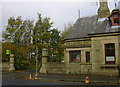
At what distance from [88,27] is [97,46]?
425 cm

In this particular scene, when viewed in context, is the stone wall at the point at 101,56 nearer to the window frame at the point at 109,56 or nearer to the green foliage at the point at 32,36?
the window frame at the point at 109,56

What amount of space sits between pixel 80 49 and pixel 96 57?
2.49m

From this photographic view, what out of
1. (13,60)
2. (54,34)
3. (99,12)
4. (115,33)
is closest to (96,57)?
(115,33)

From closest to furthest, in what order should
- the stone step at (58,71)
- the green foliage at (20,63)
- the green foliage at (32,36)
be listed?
the stone step at (58,71)
the green foliage at (20,63)
the green foliage at (32,36)

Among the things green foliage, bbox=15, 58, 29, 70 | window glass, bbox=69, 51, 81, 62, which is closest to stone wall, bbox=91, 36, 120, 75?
window glass, bbox=69, 51, 81, 62

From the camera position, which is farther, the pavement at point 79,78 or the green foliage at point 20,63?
the green foliage at point 20,63

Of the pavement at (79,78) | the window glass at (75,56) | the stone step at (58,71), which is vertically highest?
the window glass at (75,56)

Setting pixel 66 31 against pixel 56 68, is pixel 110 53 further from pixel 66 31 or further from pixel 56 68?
pixel 66 31

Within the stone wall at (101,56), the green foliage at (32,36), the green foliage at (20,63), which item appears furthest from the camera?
the green foliage at (32,36)

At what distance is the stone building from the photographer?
60.5 feet

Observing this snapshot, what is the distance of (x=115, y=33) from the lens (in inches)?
720

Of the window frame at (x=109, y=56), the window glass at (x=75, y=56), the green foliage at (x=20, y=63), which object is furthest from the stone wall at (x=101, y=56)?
the green foliage at (x=20, y=63)

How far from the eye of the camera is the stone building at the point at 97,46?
18.4 metres

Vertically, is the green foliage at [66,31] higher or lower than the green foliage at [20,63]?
higher
